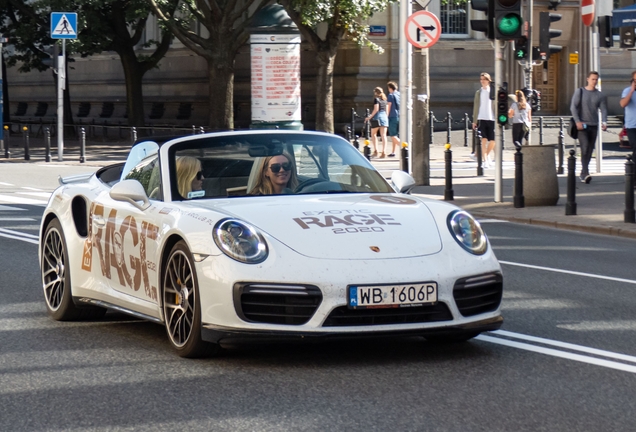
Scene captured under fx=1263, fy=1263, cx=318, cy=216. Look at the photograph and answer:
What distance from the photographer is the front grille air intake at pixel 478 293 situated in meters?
6.71

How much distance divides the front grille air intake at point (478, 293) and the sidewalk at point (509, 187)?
832cm

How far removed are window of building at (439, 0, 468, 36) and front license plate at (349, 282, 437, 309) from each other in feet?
128

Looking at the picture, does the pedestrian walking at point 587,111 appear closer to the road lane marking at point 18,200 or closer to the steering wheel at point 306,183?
the road lane marking at point 18,200

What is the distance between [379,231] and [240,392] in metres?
1.30

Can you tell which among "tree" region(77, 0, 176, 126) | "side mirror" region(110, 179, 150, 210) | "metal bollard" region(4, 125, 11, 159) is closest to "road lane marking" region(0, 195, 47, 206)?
"side mirror" region(110, 179, 150, 210)

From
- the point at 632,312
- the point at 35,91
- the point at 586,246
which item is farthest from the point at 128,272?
the point at 35,91

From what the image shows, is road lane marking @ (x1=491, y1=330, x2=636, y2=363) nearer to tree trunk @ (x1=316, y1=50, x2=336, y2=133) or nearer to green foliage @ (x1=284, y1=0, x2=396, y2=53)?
green foliage @ (x1=284, y1=0, x2=396, y2=53)

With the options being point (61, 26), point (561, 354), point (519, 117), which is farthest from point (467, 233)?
point (61, 26)

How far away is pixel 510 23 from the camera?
17.9 m

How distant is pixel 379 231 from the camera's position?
6.81 meters

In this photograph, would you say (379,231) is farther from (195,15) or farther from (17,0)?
(17,0)

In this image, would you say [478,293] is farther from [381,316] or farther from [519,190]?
[519,190]

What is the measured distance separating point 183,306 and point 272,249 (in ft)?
2.19

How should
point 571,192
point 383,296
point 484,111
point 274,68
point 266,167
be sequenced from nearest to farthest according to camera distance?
point 383,296 → point 266,167 → point 571,192 → point 484,111 → point 274,68
